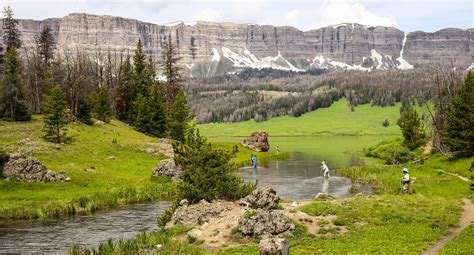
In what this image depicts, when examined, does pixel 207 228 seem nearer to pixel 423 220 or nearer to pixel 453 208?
pixel 423 220

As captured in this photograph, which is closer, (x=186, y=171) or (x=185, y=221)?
(x=185, y=221)

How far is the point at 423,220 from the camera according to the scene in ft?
117

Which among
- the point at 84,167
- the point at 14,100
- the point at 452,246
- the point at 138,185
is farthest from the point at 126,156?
the point at 452,246

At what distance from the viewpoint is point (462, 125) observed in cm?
6725

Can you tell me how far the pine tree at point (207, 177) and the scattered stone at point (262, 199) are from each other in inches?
101

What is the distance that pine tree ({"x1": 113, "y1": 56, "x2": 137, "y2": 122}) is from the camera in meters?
118

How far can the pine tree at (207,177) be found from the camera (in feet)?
132

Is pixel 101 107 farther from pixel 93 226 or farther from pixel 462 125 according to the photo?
pixel 462 125

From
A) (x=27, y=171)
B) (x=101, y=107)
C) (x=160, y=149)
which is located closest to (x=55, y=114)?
(x=27, y=171)

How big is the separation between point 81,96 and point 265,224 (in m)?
72.4

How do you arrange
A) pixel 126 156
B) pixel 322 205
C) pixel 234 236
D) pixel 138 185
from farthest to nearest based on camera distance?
pixel 126 156 → pixel 138 185 → pixel 322 205 → pixel 234 236

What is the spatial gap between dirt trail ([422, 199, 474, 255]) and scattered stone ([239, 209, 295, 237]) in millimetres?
9094

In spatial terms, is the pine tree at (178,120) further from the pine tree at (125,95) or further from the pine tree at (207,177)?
the pine tree at (207,177)

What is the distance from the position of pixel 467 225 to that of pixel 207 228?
18.8 meters
